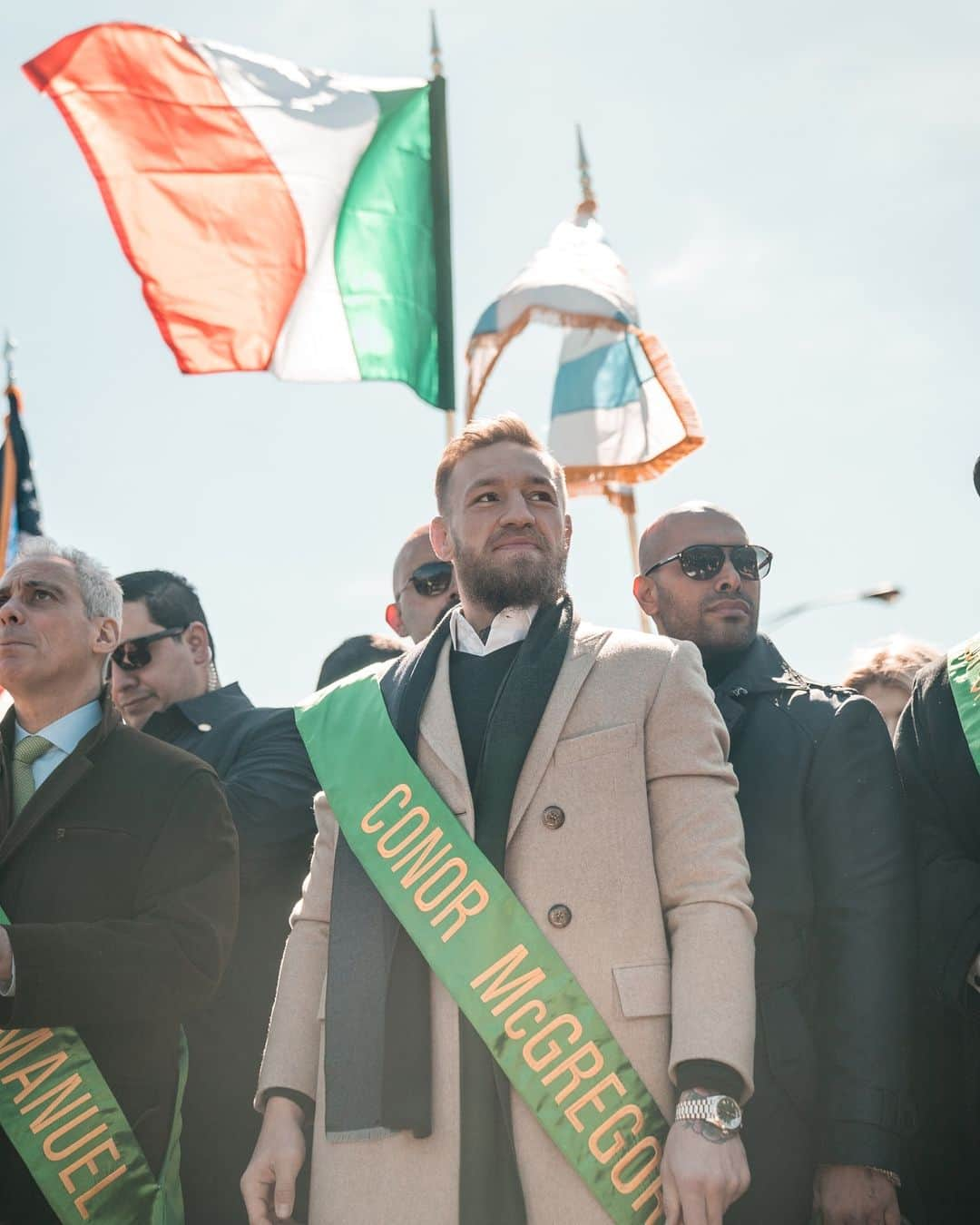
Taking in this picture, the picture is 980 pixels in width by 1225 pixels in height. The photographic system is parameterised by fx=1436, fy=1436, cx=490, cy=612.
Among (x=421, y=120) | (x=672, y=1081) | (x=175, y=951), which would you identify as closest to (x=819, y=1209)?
(x=672, y=1081)

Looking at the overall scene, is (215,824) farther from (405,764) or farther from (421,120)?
(421,120)

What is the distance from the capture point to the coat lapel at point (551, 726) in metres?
3.04

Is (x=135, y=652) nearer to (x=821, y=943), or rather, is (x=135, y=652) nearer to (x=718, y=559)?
(x=718, y=559)

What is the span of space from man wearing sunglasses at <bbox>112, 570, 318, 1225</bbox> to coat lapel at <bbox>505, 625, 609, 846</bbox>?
1.33 m

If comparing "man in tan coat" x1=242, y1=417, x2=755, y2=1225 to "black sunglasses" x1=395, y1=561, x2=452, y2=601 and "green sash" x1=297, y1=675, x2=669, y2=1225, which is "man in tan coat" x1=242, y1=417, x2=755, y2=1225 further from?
"black sunglasses" x1=395, y1=561, x2=452, y2=601

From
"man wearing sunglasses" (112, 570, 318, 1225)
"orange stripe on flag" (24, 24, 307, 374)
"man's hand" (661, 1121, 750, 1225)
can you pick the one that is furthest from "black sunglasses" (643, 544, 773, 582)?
"orange stripe on flag" (24, 24, 307, 374)

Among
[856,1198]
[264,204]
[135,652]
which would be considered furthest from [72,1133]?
[264,204]

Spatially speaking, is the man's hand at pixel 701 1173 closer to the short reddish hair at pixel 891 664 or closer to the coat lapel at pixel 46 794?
the coat lapel at pixel 46 794

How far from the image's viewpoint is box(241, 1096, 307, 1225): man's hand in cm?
291

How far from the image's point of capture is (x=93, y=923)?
10.9ft

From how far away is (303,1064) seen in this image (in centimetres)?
309

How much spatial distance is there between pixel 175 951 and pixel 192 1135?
943 mm

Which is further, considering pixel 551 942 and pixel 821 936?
pixel 821 936

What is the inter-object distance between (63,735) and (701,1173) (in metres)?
2.01
